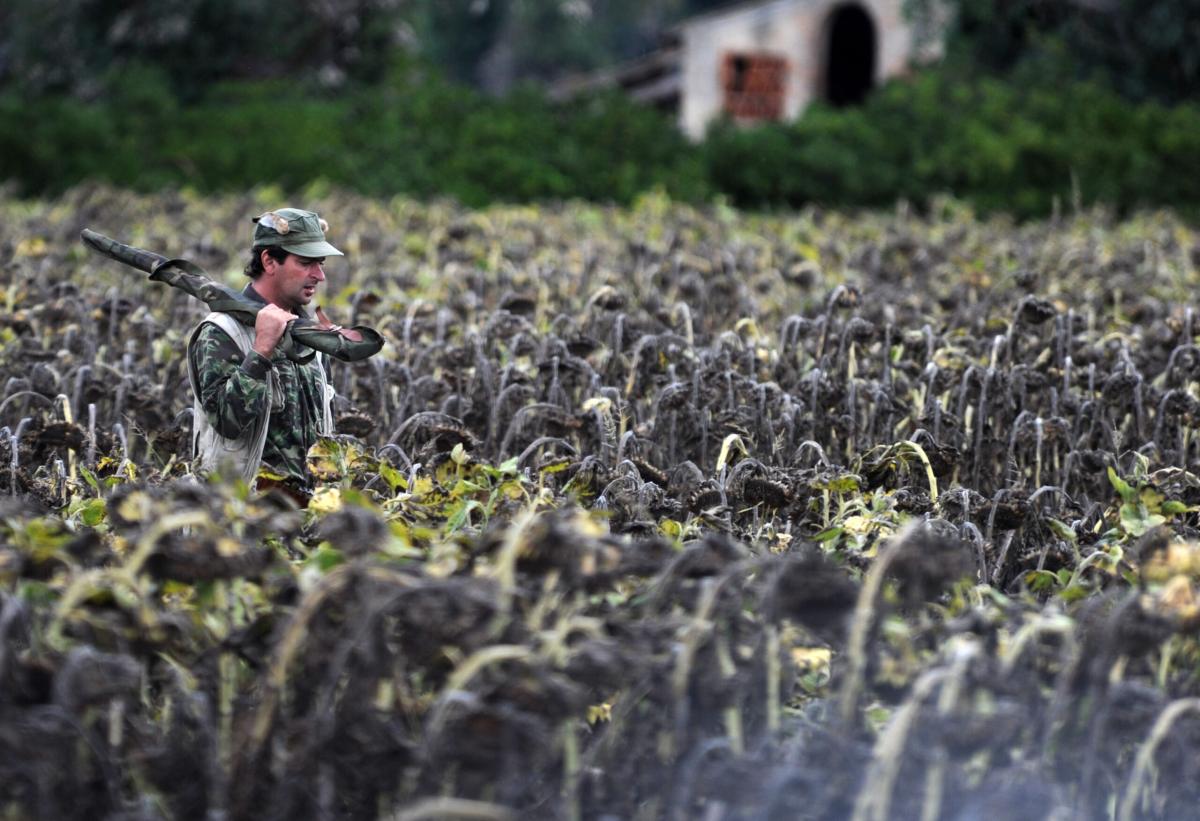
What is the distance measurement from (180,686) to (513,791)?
0.66m

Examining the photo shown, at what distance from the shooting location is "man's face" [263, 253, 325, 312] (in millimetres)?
5184

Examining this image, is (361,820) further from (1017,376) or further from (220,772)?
(1017,376)

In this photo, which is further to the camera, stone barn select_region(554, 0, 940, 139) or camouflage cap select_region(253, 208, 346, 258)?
stone barn select_region(554, 0, 940, 139)

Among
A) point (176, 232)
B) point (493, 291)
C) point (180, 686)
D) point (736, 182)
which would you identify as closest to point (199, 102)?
point (736, 182)

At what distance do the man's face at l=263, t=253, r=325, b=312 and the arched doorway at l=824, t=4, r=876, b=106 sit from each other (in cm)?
3379

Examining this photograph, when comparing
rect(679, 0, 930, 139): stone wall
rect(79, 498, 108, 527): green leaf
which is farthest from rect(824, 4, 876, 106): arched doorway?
rect(79, 498, 108, 527): green leaf

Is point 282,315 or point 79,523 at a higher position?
point 282,315

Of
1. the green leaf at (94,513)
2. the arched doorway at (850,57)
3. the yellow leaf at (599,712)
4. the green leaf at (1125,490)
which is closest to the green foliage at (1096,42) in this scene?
the arched doorway at (850,57)

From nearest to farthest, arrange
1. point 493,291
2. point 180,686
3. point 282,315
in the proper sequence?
point 180,686 → point 282,315 → point 493,291

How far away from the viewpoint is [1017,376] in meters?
6.61

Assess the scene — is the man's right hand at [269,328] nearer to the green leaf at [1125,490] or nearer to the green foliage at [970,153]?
the green leaf at [1125,490]

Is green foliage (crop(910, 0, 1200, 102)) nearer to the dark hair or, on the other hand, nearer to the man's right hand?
the dark hair

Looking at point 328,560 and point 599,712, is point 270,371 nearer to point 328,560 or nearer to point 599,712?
point 328,560

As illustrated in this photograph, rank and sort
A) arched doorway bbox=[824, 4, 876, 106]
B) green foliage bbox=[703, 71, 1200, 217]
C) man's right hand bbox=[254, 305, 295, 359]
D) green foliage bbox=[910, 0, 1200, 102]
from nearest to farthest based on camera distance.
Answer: man's right hand bbox=[254, 305, 295, 359] → green foliage bbox=[703, 71, 1200, 217] → green foliage bbox=[910, 0, 1200, 102] → arched doorway bbox=[824, 4, 876, 106]
